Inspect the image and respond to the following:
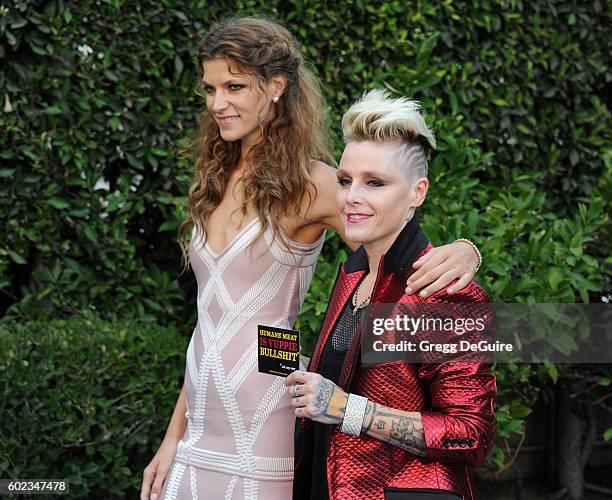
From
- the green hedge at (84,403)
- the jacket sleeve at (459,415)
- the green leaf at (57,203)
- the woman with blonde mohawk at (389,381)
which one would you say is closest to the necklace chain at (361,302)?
the woman with blonde mohawk at (389,381)

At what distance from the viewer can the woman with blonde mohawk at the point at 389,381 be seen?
2.06 metres

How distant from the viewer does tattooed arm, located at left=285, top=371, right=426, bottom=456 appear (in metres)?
2.07

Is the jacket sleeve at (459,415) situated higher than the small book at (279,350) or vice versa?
the small book at (279,350)

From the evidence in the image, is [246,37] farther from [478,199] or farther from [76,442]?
[478,199]

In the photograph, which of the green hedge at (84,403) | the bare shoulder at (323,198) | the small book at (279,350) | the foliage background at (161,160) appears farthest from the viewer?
the foliage background at (161,160)

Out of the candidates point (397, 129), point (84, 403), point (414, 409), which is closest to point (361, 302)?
point (414, 409)

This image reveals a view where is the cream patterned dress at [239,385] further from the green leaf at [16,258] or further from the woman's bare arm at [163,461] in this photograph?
the green leaf at [16,258]

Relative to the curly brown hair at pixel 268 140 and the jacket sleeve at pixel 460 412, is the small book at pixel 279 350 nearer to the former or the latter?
the jacket sleeve at pixel 460 412

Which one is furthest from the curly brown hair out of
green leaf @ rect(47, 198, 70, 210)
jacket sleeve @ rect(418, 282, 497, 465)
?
green leaf @ rect(47, 198, 70, 210)

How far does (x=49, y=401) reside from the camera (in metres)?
3.96

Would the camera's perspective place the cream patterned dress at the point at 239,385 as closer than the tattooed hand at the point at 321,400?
No

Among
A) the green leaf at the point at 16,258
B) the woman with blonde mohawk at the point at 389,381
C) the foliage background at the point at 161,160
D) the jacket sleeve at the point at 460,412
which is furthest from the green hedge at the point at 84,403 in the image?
the jacket sleeve at the point at 460,412

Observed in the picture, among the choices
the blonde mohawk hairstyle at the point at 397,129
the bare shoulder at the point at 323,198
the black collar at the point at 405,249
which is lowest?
the black collar at the point at 405,249

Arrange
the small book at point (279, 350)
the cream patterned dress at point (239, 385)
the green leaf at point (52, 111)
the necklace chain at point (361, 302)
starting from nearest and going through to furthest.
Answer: the small book at point (279, 350) < the necklace chain at point (361, 302) < the cream patterned dress at point (239, 385) < the green leaf at point (52, 111)
